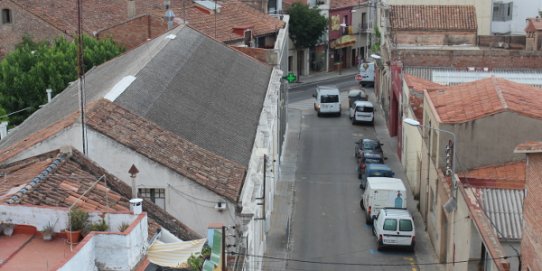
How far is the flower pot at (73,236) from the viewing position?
1972cm

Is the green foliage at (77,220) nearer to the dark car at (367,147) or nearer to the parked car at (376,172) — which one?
the parked car at (376,172)

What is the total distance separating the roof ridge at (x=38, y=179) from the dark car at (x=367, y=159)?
26.7 metres

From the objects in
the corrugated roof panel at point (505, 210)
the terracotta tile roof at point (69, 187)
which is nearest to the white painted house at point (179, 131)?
the terracotta tile roof at point (69, 187)

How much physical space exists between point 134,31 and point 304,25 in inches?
1204

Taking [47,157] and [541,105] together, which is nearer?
[47,157]

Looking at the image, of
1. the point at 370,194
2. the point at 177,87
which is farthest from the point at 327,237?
the point at 177,87

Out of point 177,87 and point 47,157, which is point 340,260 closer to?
point 177,87

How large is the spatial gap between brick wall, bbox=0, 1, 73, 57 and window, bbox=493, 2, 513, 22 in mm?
31022

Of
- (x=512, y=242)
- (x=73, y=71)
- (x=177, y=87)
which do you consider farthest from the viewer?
(x=73, y=71)

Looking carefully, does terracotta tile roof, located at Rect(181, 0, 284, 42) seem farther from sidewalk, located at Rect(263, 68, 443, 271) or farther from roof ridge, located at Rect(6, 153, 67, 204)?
A: roof ridge, located at Rect(6, 153, 67, 204)

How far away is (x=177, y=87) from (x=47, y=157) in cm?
966

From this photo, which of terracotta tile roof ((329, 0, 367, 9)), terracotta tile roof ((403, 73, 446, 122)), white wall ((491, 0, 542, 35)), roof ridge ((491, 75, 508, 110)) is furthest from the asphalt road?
terracotta tile roof ((329, 0, 367, 9))

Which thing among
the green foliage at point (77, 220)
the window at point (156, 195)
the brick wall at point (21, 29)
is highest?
the brick wall at point (21, 29)

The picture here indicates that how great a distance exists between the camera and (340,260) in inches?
1441
